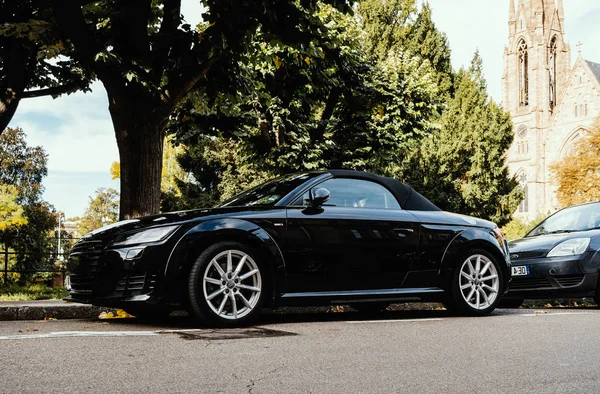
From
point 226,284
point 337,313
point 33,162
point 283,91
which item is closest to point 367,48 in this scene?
point 283,91

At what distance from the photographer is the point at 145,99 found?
402 inches

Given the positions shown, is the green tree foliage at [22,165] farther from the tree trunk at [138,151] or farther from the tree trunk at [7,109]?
the tree trunk at [138,151]

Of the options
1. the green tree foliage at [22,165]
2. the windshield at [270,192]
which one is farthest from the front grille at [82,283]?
the green tree foliage at [22,165]

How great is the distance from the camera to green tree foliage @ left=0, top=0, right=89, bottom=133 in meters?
11.1

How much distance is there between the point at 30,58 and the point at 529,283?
10.5m

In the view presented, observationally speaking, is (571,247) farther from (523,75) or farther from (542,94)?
(523,75)

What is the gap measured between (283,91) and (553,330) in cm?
1598

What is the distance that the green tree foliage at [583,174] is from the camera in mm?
46812

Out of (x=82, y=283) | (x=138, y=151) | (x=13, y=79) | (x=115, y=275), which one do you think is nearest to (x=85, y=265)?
(x=82, y=283)

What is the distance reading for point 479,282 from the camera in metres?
7.68

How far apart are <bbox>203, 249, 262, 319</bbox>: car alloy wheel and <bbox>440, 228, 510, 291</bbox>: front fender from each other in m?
2.21

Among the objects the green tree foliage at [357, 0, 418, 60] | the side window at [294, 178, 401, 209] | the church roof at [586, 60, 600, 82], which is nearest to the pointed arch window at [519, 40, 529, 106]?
the church roof at [586, 60, 600, 82]

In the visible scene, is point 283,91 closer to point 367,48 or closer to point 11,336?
point 367,48

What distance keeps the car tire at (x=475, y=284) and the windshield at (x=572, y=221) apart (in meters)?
3.14
